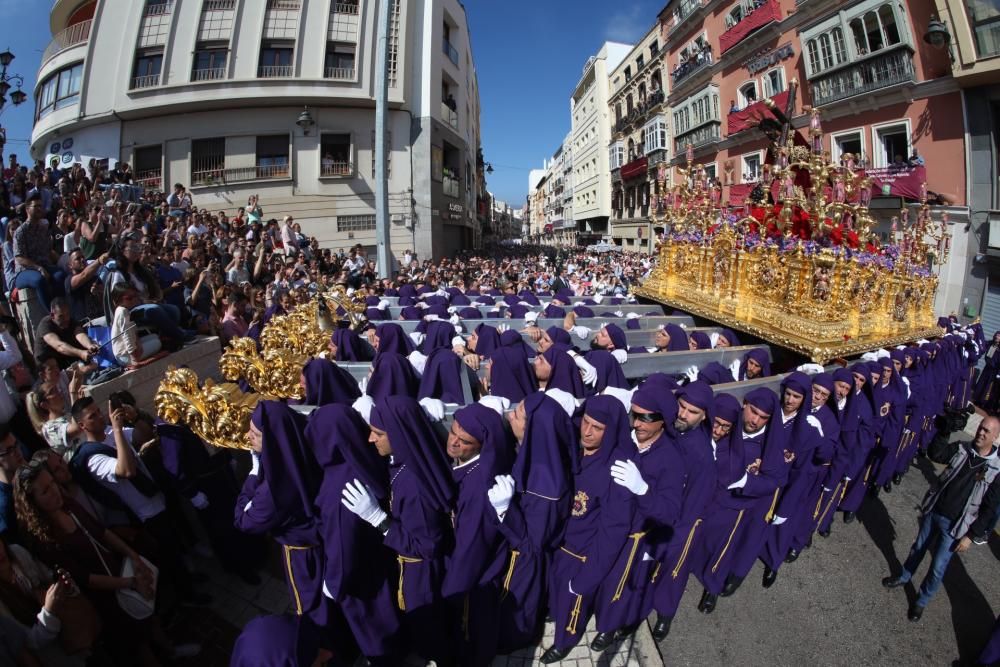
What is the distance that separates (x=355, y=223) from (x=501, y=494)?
19973 millimetres

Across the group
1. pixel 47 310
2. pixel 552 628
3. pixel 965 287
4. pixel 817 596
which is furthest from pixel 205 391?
pixel 965 287

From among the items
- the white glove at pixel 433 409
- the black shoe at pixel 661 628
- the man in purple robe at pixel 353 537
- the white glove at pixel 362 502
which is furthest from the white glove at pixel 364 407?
the black shoe at pixel 661 628

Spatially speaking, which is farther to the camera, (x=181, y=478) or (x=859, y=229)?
(x=859, y=229)

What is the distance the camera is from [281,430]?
276 centimetres

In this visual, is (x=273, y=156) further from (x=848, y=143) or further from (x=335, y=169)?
(x=848, y=143)

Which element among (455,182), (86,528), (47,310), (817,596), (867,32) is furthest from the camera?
(455,182)

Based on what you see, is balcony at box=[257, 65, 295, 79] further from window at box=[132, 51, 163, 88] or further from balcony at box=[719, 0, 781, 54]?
balcony at box=[719, 0, 781, 54]

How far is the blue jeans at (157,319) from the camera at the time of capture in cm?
A: 508

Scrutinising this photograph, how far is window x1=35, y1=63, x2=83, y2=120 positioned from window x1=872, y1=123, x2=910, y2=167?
32.0 m

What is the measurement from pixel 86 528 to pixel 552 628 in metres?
3.49

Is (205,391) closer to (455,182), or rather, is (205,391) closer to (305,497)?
(305,497)

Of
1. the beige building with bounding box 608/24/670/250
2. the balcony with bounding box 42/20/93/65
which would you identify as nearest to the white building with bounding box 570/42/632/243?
the beige building with bounding box 608/24/670/250

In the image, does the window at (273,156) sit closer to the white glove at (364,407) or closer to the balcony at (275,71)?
the balcony at (275,71)

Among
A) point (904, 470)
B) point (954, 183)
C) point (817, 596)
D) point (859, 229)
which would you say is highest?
point (954, 183)
